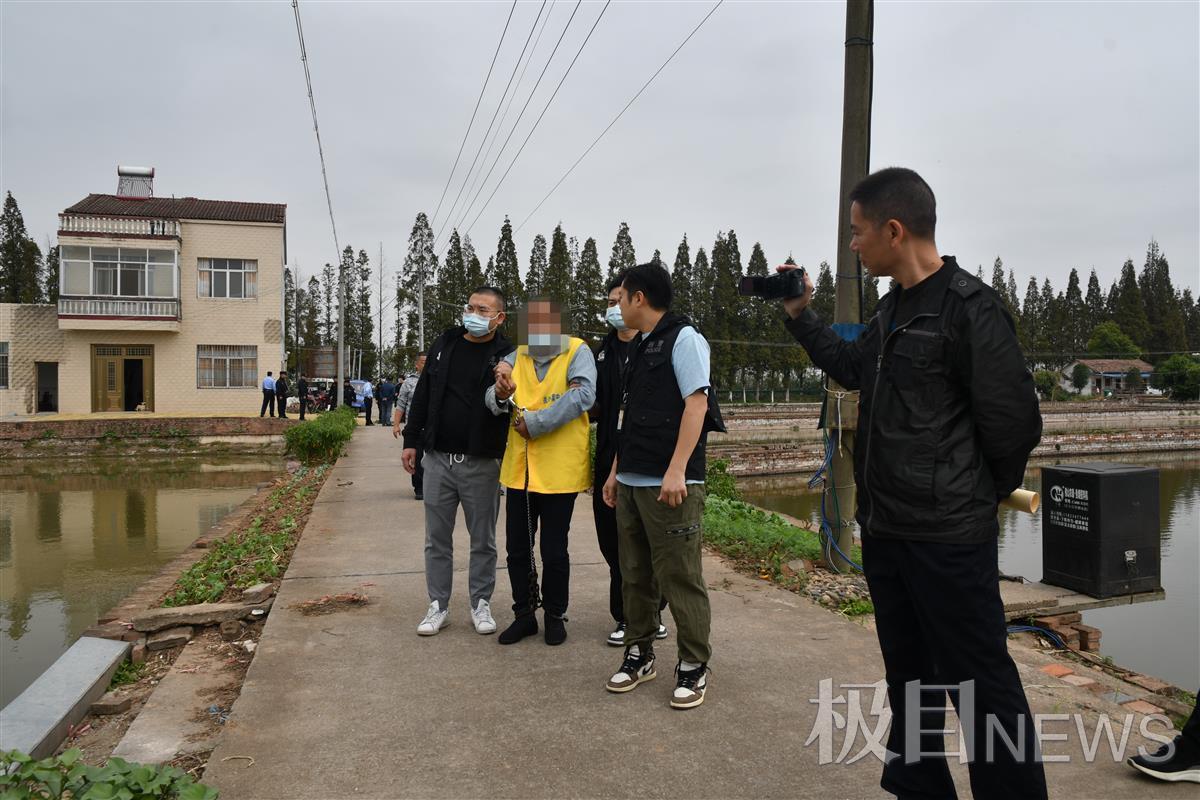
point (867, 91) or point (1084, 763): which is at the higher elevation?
point (867, 91)

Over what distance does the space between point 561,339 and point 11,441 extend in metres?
24.7

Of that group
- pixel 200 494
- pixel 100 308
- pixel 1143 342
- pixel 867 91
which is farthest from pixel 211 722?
pixel 1143 342

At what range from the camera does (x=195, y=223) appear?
3142 centimetres

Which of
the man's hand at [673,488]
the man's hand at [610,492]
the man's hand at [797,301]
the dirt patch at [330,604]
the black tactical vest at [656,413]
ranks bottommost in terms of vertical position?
the dirt patch at [330,604]

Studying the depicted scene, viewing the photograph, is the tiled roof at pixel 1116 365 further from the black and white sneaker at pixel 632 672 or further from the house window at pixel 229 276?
the black and white sneaker at pixel 632 672

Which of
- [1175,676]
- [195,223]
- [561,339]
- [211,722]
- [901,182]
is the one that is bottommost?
[1175,676]

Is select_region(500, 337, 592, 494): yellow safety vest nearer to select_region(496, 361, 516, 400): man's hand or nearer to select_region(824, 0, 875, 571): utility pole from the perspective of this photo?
select_region(496, 361, 516, 400): man's hand

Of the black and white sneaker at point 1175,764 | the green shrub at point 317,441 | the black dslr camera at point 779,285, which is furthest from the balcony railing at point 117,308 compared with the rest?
the black and white sneaker at point 1175,764

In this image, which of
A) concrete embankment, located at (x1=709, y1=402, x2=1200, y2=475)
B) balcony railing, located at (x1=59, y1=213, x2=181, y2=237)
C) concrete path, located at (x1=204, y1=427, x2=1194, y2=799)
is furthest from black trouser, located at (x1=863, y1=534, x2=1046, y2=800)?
balcony railing, located at (x1=59, y1=213, x2=181, y2=237)

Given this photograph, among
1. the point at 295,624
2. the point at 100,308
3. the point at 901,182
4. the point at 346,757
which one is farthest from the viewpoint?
the point at 100,308

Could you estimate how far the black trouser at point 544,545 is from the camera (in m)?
3.94

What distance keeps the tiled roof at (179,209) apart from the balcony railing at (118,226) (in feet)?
0.87

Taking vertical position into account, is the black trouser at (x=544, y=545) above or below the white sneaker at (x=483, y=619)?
above

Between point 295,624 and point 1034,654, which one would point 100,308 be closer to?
point 295,624
